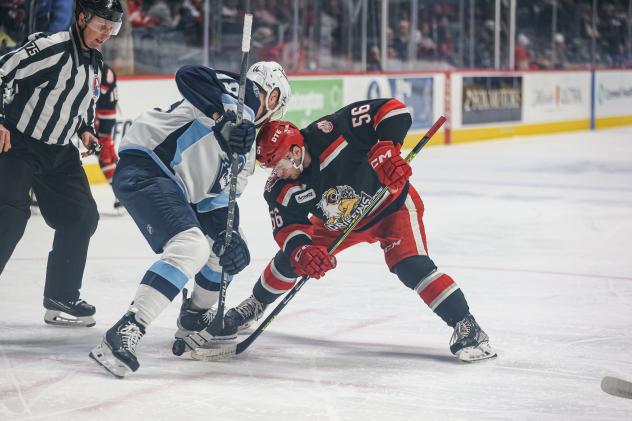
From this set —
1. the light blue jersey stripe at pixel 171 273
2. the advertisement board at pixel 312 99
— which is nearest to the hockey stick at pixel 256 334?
the light blue jersey stripe at pixel 171 273

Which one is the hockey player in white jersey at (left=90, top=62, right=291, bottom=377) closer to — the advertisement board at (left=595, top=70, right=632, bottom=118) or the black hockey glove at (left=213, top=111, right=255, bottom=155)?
the black hockey glove at (left=213, top=111, right=255, bottom=155)

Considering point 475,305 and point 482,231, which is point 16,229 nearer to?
point 475,305

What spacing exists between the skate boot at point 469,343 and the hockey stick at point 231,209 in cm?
70

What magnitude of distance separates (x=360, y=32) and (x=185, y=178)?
29.3ft

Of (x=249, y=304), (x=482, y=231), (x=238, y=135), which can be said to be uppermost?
(x=238, y=135)

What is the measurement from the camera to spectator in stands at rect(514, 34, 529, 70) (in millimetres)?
15180

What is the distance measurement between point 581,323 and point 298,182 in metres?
1.23

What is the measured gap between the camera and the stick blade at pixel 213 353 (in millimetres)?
3475

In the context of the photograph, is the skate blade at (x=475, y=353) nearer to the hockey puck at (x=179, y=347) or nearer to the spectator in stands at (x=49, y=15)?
the hockey puck at (x=179, y=347)

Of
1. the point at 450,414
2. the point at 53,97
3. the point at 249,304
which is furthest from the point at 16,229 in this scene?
the point at 450,414

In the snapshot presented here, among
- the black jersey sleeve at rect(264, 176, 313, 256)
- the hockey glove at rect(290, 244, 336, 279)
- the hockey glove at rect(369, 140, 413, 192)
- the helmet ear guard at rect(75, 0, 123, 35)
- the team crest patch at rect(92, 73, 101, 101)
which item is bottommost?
the hockey glove at rect(290, 244, 336, 279)

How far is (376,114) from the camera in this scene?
11.2 feet

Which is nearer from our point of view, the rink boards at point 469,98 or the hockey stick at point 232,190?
the hockey stick at point 232,190

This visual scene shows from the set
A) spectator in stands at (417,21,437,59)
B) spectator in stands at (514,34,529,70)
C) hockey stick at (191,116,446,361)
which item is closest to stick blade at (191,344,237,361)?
hockey stick at (191,116,446,361)
